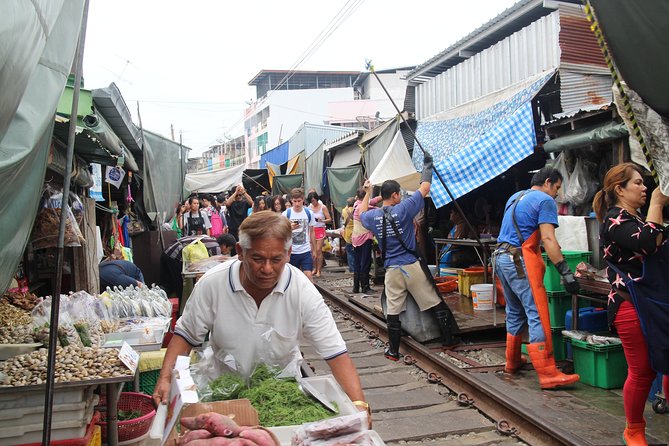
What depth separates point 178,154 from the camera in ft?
42.1

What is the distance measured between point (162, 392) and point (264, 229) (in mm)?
997

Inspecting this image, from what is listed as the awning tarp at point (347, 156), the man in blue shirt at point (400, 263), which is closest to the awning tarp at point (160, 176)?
the man in blue shirt at point (400, 263)

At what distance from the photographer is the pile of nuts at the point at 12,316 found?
4.66 meters

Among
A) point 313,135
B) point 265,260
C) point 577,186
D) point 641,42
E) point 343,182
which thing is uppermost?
Result: point 313,135

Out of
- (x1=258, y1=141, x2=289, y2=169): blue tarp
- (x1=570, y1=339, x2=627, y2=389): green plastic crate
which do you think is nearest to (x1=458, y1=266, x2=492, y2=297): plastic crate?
(x1=570, y1=339, x2=627, y2=389): green plastic crate

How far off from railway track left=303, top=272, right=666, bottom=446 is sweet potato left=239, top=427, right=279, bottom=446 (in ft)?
9.57

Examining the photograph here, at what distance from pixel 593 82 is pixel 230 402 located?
790cm

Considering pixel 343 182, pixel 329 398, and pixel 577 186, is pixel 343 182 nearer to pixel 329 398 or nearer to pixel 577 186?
pixel 577 186

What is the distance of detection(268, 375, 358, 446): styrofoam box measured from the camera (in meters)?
2.43

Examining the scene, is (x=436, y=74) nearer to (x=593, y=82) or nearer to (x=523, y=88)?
(x=523, y=88)

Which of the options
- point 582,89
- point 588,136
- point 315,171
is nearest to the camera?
point 588,136

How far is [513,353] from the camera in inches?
253

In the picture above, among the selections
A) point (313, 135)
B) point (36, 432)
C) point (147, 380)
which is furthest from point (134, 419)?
point (313, 135)

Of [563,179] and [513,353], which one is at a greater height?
[563,179]
